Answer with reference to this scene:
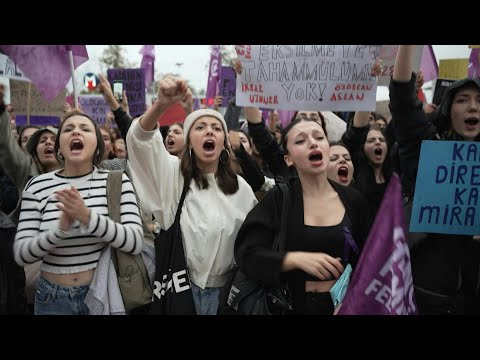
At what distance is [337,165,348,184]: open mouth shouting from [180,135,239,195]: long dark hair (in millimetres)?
1082

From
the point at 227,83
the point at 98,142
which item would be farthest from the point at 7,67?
the point at 227,83

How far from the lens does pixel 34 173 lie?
3322 mm

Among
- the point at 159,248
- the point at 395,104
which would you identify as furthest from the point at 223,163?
the point at 395,104

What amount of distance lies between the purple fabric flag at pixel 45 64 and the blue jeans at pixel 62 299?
7.58 ft

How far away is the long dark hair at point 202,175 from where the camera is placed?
107 inches

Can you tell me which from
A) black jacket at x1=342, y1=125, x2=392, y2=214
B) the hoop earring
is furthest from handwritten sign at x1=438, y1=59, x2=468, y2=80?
the hoop earring

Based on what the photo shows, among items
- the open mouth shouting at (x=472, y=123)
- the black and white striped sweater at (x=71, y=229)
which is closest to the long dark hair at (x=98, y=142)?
the black and white striped sweater at (x=71, y=229)

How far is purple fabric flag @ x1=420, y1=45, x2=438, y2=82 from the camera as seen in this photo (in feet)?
18.8

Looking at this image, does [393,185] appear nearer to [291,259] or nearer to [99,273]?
[291,259]

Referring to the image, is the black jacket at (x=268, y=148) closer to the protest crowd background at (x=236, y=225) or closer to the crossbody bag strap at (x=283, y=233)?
the protest crowd background at (x=236, y=225)

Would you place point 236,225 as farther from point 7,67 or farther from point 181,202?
point 7,67

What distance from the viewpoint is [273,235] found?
2.26 m

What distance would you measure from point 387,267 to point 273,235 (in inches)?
23.5

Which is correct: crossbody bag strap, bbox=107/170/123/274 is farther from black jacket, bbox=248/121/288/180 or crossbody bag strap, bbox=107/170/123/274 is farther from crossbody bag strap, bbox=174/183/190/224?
black jacket, bbox=248/121/288/180
